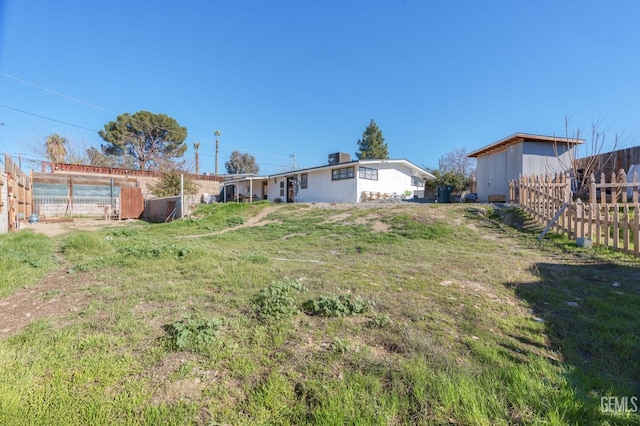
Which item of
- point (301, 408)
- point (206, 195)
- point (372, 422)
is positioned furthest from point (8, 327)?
point (206, 195)

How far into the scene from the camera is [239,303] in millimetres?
3229

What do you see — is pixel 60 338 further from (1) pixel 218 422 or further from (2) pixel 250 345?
(1) pixel 218 422

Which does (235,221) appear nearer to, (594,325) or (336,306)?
(336,306)

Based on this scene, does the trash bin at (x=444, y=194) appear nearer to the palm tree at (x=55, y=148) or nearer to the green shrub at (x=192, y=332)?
the green shrub at (x=192, y=332)

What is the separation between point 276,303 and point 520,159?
1529 cm

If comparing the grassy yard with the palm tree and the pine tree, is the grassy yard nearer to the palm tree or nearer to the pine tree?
the palm tree

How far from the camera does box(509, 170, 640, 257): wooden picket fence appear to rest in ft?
19.6

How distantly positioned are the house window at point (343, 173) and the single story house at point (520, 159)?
7.57 metres

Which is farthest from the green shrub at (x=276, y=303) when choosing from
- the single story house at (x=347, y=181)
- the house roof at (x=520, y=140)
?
the single story house at (x=347, y=181)

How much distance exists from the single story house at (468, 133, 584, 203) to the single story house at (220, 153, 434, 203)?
6.07 m

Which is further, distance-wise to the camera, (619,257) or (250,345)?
(619,257)

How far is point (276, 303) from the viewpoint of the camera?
299 centimetres

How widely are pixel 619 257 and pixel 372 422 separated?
689 cm

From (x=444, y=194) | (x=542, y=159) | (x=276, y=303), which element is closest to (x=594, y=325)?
(x=276, y=303)
